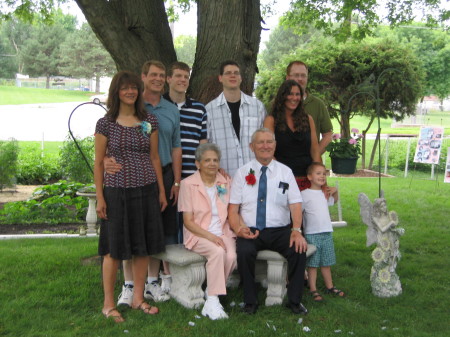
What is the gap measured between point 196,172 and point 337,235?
10.8 ft

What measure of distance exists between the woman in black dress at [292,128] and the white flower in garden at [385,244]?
0.93 m

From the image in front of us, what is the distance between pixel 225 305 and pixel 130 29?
294cm

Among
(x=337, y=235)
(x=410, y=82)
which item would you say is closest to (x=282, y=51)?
(x=410, y=82)

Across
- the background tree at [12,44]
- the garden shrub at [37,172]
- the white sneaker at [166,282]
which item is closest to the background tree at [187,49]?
the background tree at [12,44]

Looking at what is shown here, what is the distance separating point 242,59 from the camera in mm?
5062

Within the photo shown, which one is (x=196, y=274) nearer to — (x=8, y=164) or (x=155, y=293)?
(x=155, y=293)

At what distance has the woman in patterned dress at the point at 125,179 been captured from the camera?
12.2 ft

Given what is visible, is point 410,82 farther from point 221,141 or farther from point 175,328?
point 175,328

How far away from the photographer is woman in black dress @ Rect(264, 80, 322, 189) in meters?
4.26

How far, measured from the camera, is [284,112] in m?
4.30

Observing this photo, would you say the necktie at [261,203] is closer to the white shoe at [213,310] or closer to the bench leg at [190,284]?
the bench leg at [190,284]

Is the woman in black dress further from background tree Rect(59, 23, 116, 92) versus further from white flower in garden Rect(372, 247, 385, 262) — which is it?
background tree Rect(59, 23, 116, 92)

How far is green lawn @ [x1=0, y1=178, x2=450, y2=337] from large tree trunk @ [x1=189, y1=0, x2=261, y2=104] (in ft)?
6.81

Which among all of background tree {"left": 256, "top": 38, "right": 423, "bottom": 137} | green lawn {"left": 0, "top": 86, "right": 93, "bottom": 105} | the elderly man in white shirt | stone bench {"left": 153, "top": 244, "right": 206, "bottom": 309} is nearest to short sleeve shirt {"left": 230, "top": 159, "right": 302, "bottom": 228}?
the elderly man in white shirt
